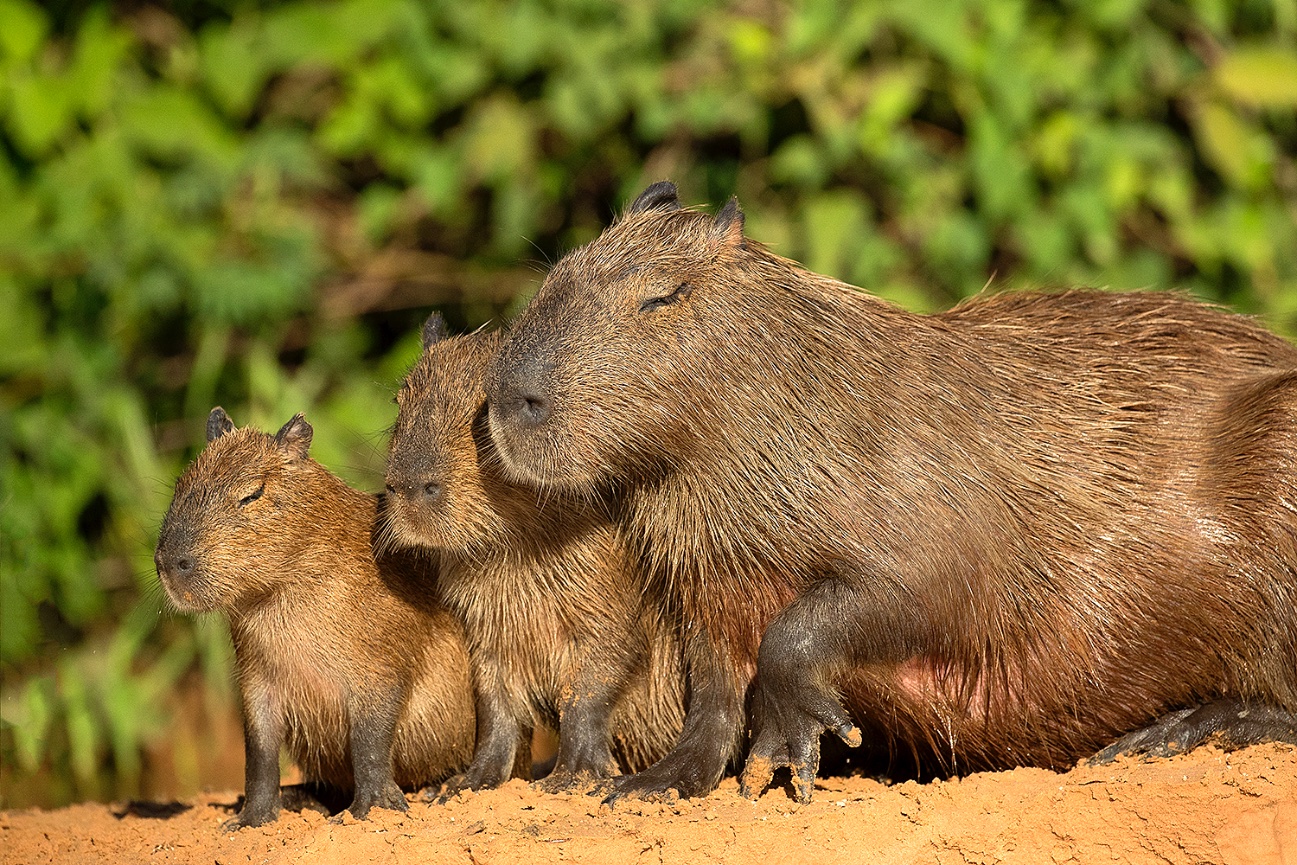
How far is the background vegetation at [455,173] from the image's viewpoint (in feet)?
19.7

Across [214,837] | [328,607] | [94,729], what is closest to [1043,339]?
[328,607]

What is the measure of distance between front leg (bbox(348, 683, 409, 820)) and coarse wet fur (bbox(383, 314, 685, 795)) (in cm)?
16

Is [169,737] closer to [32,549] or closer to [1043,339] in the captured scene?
[32,549]

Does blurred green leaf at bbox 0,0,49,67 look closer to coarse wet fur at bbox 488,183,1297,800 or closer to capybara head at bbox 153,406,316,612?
capybara head at bbox 153,406,316,612

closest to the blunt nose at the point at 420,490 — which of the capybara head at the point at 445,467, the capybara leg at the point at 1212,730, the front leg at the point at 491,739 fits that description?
the capybara head at the point at 445,467

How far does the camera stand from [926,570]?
324 cm

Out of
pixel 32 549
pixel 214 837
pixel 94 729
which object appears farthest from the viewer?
pixel 94 729

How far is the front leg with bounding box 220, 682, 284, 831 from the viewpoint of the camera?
360cm

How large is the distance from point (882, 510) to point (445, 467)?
100 cm

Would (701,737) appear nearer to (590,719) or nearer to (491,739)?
(590,719)

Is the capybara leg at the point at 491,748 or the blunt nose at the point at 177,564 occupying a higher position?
the blunt nose at the point at 177,564

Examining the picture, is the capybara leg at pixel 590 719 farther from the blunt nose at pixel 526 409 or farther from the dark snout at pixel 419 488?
the blunt nose at pixel 526 409

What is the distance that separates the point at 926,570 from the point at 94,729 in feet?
12.8

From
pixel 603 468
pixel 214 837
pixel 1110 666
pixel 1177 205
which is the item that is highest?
pixel 1177 205
